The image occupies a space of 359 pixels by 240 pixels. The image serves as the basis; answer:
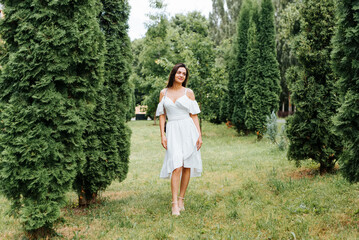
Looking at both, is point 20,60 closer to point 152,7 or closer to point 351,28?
point 351,28

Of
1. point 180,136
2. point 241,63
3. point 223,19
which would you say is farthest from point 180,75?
point 223,19

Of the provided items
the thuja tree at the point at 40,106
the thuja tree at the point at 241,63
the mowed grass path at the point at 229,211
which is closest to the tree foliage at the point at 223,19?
the thuja tree at the point at 241,63

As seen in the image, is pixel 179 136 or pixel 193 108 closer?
pixel 179 136

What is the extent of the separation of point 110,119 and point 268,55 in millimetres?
11175

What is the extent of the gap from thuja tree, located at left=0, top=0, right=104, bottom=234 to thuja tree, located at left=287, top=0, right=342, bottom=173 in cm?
437

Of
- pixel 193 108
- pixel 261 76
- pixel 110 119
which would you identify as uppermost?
pixel 261 76

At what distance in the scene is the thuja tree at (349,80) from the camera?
136 inches

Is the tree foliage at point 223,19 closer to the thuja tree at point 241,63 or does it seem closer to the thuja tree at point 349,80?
the thuja tree at point 241,63

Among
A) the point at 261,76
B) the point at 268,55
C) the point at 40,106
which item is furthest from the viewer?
the point at 261,76

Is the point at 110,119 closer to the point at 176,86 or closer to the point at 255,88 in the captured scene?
the point at 176,86

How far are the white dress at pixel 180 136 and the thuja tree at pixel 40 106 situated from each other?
1391mm

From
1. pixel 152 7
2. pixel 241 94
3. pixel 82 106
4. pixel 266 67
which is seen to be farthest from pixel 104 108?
pixel 152 7

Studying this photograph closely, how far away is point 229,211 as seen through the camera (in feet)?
13.9

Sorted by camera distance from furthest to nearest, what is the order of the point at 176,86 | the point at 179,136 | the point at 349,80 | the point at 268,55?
the point at 268,55 → the point at 176,86 → the point at 179,136 → the point at 349,80
